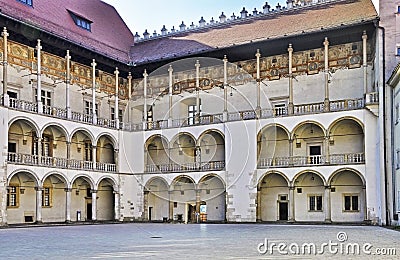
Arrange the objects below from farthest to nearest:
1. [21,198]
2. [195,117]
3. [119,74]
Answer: [119,74]
[195,117]
[21,198]

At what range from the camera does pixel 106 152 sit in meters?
36.8

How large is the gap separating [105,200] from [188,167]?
20.7 ft

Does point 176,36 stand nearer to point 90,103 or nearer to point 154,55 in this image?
point 154,55

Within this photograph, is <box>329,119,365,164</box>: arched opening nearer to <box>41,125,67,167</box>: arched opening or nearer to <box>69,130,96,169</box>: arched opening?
<box>69,130,96,169</box>: arched opening

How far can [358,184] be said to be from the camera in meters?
31.0

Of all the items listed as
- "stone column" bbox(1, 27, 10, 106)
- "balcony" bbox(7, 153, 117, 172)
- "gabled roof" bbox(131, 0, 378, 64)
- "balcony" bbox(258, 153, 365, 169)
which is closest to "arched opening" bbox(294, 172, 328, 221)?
"balcony" bbox(258, 153, 365, 169)

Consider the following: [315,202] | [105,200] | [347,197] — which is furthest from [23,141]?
[347,197]

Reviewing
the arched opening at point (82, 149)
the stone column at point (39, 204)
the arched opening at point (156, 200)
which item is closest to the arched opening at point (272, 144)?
the arched opening at point (156, 200)

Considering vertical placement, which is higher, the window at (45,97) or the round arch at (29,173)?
the window at (45,97)

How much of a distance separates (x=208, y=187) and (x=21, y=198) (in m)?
11.4

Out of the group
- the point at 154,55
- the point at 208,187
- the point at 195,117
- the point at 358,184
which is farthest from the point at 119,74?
the point at 358,184

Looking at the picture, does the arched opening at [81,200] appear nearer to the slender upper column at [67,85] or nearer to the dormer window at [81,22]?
the slender upper column at [67,85]

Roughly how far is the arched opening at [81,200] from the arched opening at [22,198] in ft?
10.7

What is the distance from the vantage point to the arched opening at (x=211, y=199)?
34469 mm
